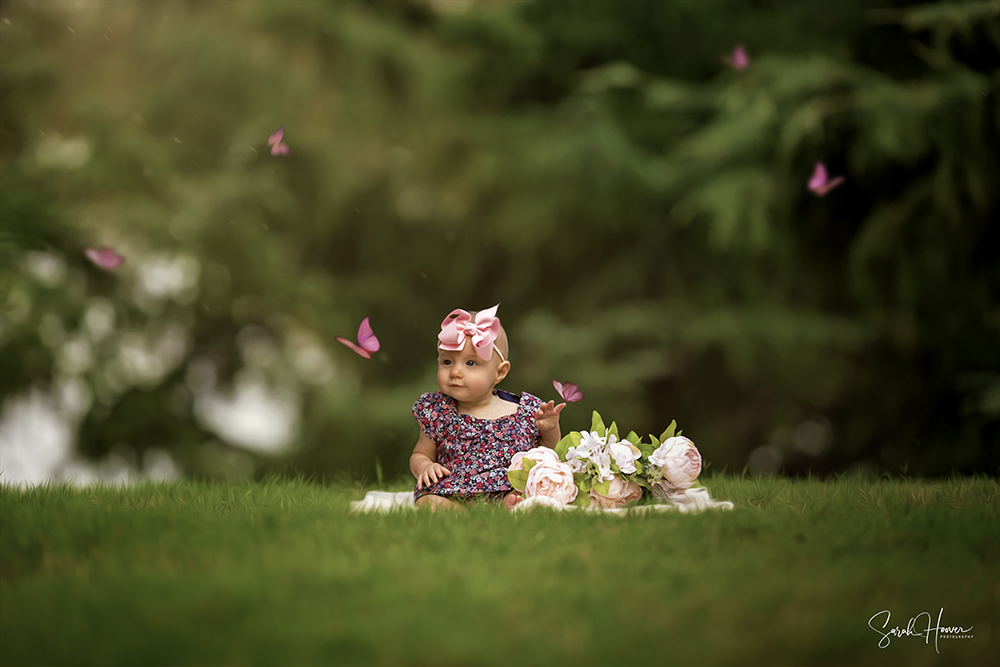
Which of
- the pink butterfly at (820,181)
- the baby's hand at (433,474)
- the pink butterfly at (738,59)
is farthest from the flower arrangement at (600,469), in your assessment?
the pink butterfly at (738,59)

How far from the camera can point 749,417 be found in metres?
7.21

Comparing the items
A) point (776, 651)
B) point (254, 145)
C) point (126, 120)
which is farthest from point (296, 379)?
point (776, 651)

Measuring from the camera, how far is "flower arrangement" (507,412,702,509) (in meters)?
3.16

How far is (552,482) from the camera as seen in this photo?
3.15 metres

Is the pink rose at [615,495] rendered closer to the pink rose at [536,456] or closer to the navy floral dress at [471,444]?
the pink rose at [536,456]

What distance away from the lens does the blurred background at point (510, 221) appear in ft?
19.1

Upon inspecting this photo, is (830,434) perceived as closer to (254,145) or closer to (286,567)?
(254,145)

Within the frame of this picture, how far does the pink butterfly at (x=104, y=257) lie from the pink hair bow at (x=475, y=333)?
13.6 feet

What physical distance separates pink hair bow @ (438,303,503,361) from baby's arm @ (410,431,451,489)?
398mm

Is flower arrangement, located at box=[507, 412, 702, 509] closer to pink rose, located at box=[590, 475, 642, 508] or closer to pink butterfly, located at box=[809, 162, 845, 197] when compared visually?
pink rose, located at box=[590, 475, 642, 508]

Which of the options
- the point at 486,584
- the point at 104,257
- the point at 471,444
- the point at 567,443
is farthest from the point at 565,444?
the point at 104,257
